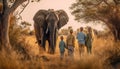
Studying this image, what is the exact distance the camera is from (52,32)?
24.8 m

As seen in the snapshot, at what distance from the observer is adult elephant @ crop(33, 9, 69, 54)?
2495 centimetres

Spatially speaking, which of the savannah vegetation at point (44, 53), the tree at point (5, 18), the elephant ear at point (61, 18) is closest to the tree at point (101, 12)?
the savannah vegetation at point (44, 53)

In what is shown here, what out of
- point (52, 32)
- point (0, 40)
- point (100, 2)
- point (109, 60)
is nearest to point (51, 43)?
point (52, 32)

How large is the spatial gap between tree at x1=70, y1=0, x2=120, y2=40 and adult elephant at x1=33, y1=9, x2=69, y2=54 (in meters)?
5.67

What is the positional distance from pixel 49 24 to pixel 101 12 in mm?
10679

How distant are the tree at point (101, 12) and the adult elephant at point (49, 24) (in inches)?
223

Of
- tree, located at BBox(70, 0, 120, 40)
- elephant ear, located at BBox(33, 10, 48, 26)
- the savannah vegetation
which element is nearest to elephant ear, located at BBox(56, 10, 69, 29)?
elephant ear, located at BBox(33, 10, 48, 26)

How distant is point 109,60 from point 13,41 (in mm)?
6645

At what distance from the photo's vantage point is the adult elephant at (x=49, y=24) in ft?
81.9

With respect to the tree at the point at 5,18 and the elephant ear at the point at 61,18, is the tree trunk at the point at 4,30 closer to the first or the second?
the tree at the point at 5,18

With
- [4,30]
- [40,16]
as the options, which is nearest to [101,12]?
[40,16]

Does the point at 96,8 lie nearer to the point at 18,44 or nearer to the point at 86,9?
the point at 86,9

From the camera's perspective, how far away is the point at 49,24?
83.4 feet

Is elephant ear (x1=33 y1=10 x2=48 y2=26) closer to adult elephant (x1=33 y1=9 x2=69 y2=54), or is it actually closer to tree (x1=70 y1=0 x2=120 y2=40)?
adult elephant (x1=33 y1=9 x2=69 y2=54)
